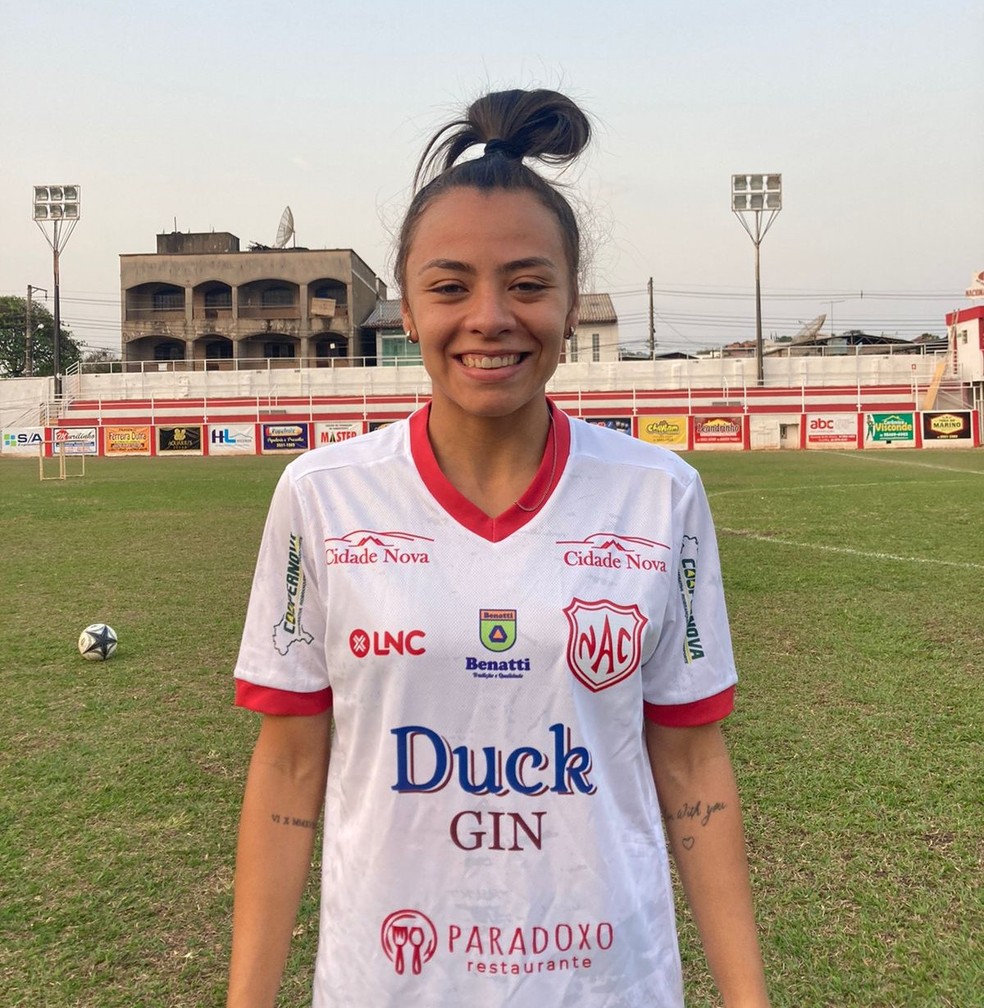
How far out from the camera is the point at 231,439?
3472 centimetres

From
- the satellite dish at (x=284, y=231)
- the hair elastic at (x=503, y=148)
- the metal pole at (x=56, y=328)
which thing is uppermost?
the satellite dish at (x=284, y=231)

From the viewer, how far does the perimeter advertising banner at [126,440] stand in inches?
1359

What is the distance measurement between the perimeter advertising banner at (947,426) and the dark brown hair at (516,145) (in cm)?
3394

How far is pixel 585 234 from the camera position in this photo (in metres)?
1.57

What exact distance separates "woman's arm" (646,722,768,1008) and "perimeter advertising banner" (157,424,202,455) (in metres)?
35.2

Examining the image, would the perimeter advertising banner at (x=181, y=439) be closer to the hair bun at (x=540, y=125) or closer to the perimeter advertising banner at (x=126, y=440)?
the perimeter advertising banner at (x=126, y=440)

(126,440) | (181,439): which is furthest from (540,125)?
(126,440)

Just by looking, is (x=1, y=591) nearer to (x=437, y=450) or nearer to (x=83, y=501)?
(x=437, y=450)

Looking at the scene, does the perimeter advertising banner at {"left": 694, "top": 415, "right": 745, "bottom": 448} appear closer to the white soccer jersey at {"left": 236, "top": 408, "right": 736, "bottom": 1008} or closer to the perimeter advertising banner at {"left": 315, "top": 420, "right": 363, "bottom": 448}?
the perimeter advertising banner at {"left": 315, "top": 420, "right": 363, "bottom": 448}

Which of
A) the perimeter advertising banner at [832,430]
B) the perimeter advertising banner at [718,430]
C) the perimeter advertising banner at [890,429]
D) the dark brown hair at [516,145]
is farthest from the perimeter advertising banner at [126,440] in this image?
the dark brown hair at [516,145]

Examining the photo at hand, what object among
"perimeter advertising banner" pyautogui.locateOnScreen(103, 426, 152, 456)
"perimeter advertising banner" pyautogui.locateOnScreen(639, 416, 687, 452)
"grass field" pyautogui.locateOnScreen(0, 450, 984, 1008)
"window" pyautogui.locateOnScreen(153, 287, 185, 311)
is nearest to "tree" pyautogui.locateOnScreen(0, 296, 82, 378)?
"window" pyautogui.locateOnScreen(153, 287, 185, 311)

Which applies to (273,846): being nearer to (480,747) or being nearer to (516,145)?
(480,747)

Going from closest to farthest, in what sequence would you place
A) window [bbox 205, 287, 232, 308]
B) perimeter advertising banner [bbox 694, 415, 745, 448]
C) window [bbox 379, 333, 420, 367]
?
perimeter advertising banner [bbox 694, 415, 745, 448]
window [bbox 379, 333, 420, 367]
window [bbox 205, 287, 232, 308]

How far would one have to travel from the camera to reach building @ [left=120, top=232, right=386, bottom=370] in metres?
50.8
